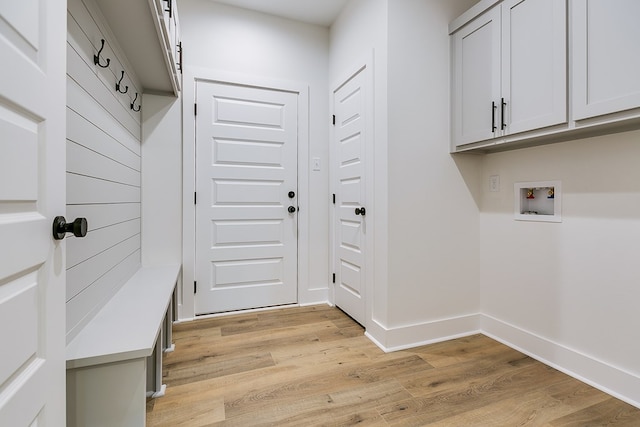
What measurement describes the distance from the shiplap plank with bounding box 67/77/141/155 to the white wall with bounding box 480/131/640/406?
243 cm

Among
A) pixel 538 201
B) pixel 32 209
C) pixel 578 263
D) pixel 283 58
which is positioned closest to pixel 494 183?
pixel 538 201

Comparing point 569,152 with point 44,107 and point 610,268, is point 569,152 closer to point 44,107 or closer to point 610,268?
point 610,268

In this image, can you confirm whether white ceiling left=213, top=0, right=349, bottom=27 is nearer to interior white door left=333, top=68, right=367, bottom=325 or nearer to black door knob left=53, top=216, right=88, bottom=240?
interior white door left=333, top=68, right=367, bottom=325

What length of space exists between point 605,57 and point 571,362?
1.59 metres

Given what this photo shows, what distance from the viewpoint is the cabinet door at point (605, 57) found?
132cm

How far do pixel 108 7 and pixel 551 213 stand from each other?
102 inches

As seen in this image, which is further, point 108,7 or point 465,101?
point 465,101

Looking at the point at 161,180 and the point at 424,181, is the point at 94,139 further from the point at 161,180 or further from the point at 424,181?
the point at 424,181

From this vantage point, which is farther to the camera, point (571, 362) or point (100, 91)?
point (571, 362)

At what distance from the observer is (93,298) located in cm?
143

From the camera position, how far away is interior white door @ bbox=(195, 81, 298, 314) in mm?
2631

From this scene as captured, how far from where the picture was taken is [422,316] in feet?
7.13

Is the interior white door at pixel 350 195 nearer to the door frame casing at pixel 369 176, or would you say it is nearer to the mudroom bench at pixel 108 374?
the door frame casing at pixel 369 176

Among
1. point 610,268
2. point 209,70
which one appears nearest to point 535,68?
point 610,268
